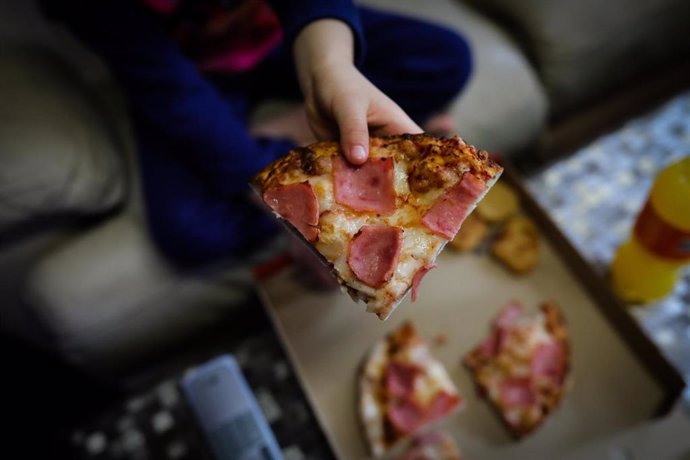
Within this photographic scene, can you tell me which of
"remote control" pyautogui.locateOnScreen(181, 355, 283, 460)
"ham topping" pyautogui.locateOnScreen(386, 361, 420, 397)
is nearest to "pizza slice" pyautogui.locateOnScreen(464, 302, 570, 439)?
"ham topping" pyautogui.locateOnScreen(386, 361, 420, 397)

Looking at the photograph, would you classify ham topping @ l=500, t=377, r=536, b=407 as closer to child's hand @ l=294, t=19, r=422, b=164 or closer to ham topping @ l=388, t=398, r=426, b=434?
ham topping @ l=388, t=398, r=426, b=434

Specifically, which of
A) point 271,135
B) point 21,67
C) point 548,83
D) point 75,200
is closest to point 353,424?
point 271,135

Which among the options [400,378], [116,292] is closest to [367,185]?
[400,378]

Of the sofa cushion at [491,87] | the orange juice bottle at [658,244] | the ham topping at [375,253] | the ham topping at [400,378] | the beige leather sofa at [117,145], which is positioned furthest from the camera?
the sofa cushion at [491,87]

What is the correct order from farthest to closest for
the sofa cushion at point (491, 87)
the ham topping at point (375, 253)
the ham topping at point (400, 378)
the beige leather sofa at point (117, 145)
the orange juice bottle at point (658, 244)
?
A: the sofa cushion at point (491, 87)
the beige leather sofa at point (117, 145)
the ham topping at point (400, 378)
the orange juice bottle at point (658, 244)
the ham topping at point (375, 253)

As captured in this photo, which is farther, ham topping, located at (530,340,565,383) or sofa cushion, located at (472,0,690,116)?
sofa cushion, located at (472,0,690,116)

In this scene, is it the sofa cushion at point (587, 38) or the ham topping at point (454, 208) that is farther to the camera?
the sofa cushion at point (587, 38)

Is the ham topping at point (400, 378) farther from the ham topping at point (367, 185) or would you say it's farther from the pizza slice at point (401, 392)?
the ham topping at point (367, 185)


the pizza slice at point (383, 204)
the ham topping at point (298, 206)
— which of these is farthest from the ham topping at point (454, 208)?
the ham topping at point (298, 206)
